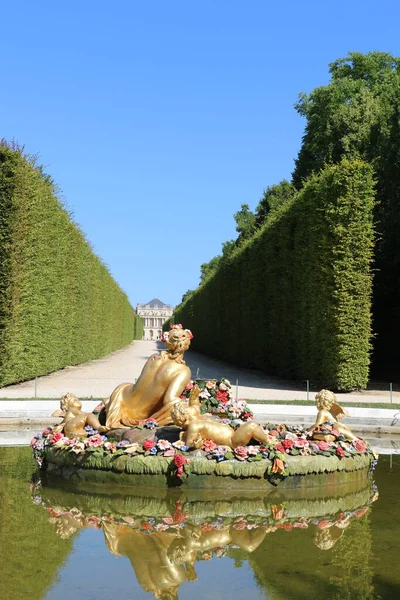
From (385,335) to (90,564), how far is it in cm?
2221

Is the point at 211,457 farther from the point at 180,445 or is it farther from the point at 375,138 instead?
the point at 375,138

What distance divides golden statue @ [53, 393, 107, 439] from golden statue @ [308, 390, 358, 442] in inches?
101

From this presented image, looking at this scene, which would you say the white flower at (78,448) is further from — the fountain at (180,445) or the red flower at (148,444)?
the red flower at (148,444)

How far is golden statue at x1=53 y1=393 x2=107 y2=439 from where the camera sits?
26.8 feet

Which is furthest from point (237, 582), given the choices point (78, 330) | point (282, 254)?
point (78, 330)

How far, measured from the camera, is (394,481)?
26.8ft

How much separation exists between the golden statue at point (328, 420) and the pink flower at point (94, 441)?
8.27ft

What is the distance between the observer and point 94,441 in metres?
7.69

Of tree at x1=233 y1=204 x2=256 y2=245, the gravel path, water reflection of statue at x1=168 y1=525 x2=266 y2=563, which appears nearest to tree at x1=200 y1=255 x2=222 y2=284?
tree at x1=233 y1=204 x2=256 y2=245

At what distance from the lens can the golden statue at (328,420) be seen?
8.09 meters

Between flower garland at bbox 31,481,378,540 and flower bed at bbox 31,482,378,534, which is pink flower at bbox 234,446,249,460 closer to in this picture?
flower bed at bbox 31,482,378,534

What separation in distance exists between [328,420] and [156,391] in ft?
7.11

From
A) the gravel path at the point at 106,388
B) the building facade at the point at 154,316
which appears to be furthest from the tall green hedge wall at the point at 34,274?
the building facade at the point at 154,316

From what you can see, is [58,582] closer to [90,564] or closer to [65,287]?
[90,564]
